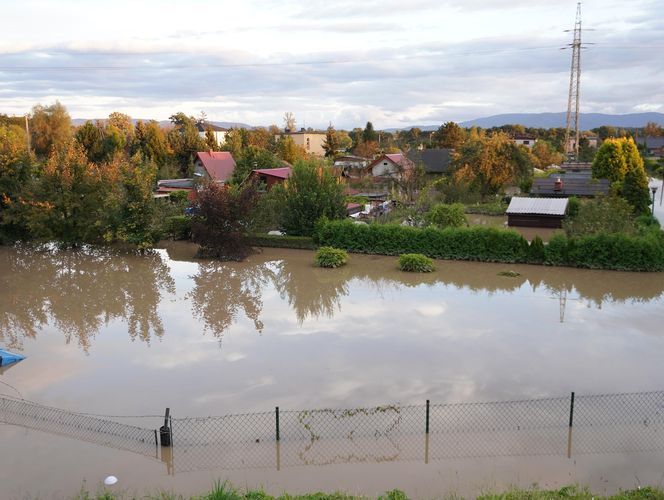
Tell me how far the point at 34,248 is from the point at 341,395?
64.3 ft

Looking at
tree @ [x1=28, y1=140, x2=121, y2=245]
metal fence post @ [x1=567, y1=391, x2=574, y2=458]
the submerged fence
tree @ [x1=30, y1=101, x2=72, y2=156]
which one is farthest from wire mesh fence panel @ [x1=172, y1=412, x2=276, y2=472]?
tree @ [x1=30, y1=101, x2=72, y2=156]

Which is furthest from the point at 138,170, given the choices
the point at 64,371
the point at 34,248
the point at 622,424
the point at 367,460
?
the point at 622,424

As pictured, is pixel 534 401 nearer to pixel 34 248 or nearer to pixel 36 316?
pixel 36 316

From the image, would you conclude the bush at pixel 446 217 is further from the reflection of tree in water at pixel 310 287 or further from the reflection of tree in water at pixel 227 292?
the reflection of tree in water at pixel 227 292

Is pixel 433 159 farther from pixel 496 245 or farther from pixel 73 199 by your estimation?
pixel 73 199

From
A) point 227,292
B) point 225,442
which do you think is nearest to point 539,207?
point 227,292

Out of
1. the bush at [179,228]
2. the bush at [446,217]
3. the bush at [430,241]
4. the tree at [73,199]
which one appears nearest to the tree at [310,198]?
the bush at [430,241]

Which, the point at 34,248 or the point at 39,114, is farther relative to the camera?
the point at 39,114

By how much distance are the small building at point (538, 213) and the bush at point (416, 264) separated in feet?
32.4

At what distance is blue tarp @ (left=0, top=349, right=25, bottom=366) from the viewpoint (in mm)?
11963

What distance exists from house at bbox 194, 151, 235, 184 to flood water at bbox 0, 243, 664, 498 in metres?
22.3

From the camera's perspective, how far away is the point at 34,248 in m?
25.0

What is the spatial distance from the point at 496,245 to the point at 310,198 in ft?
25.4

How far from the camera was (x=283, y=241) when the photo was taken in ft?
80.9
